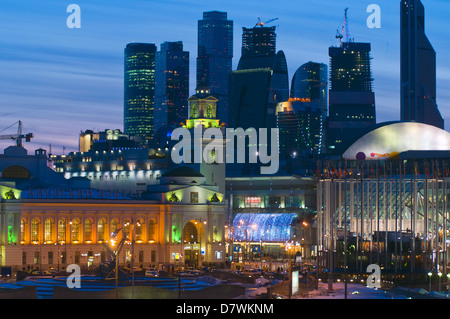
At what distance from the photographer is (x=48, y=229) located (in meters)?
196

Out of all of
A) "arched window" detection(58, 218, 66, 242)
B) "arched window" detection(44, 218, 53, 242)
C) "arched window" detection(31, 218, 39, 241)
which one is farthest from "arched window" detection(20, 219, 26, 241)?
"arched window" detection(58, 218, 66, 242)

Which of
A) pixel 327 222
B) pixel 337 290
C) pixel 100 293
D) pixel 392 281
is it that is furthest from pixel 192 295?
pixel 327 222

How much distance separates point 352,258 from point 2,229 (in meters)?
54.6

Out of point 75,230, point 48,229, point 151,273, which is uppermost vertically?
point 48,229

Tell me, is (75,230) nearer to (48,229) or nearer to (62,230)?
(62,230)

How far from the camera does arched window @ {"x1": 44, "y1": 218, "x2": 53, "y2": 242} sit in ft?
639

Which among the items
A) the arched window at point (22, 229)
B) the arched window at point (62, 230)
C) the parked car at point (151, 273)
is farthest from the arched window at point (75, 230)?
the parked car at point (151, 273)

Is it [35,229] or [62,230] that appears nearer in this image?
[35,229]

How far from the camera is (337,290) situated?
482 ft

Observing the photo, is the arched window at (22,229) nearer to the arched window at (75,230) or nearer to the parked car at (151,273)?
the arched window at (75,230)

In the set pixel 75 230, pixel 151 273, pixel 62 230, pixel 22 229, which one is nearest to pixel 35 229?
pixel 22 229

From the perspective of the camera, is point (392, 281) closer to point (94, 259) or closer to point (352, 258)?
point (352, 258)

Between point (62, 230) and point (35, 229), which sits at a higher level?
point (35, 229)
